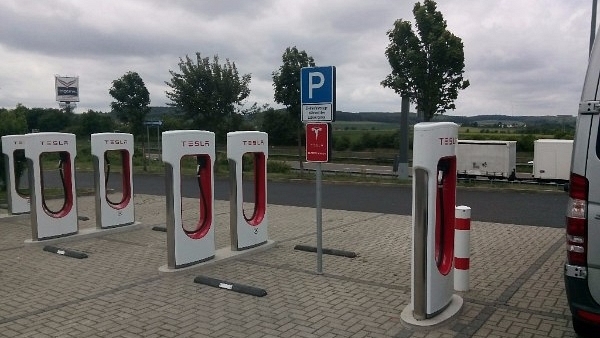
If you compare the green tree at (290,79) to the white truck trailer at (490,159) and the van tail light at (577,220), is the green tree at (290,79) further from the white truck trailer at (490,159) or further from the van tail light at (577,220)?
the van tail light at (577,220)

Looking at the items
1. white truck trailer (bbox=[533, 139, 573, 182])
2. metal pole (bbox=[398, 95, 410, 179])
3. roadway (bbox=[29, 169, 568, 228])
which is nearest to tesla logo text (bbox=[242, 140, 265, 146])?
roadway (bbox=[29, 169, 568, 228])

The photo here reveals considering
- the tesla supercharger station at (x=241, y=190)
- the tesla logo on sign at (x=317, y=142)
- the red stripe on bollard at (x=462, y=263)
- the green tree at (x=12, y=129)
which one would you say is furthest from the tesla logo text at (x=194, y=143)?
the green tree at (x=12, y=129)

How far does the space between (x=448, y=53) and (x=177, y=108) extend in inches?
500

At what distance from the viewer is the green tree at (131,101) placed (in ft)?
85.3

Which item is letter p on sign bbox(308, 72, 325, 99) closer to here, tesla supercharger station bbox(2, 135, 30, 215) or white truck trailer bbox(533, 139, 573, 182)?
tesla supercharger station bbox(2, 135, 30, 215)

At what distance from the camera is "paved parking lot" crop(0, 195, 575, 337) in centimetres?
489

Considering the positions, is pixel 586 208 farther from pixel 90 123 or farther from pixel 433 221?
pixel 90 123

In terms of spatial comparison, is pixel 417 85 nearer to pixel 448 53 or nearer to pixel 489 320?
pixel 448 53

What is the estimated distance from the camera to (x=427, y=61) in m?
18.3

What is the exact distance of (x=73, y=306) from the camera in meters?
5.57

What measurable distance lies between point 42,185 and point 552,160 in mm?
18858

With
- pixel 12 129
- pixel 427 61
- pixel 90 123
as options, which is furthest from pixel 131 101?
pixel 427 61

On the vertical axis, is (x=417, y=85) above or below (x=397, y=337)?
above

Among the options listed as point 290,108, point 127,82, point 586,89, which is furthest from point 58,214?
point 127,82
